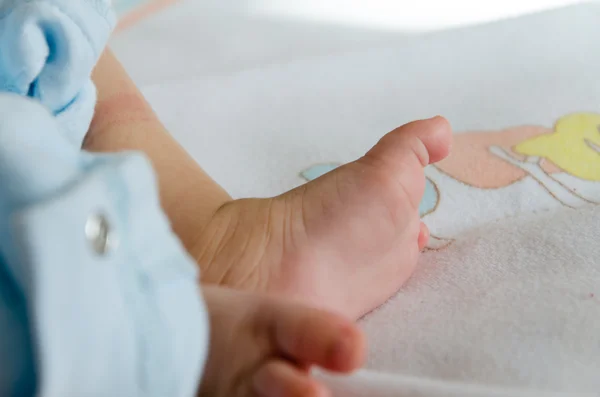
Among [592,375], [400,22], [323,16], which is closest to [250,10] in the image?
[323,16]

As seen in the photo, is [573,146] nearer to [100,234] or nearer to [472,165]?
[472,165]

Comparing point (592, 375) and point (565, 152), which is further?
point (565, 152)

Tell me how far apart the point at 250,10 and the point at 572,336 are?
0.88m

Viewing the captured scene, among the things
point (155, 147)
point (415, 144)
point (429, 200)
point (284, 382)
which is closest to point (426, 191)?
point (429, 200)

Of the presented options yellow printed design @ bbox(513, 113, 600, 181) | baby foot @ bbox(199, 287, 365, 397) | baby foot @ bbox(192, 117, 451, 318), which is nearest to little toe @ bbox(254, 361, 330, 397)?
baby foot @ bbox(199, 287, 365, 397)

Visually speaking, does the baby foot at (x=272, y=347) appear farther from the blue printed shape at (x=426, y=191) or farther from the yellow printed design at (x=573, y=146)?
the yellow printed design at (x=573, y=146)

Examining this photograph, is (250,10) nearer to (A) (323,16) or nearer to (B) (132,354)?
(A) (323,16)

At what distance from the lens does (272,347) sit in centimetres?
33

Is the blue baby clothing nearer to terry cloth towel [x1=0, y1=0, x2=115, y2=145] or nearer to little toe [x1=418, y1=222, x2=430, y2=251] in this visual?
terry cloth towel [x1=0, y1=0, x2=115, y2=145]

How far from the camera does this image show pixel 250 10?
1.13 m

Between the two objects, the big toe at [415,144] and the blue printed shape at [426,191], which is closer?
the big toe at [415,144]

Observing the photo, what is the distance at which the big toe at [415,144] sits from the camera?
51cm

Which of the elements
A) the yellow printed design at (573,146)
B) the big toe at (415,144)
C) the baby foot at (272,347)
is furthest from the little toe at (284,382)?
the yellow printed design at (573,146)

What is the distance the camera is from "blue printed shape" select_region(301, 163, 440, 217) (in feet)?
2.03
